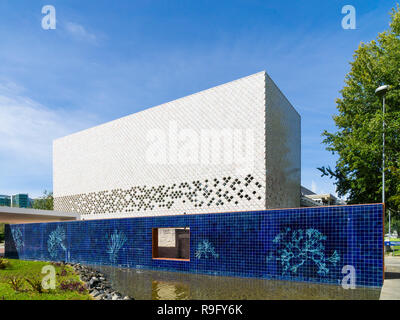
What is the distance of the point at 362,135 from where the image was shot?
61.7 ft

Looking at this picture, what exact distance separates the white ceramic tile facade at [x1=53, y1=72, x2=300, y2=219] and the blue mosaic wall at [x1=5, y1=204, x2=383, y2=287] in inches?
238

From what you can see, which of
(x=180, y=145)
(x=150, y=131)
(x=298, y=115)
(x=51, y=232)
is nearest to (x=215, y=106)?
(x=180, y=145)

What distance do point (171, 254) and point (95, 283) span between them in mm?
10898

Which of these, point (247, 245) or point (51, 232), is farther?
point (51, 232)

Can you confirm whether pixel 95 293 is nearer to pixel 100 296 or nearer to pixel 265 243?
pixel 100 296

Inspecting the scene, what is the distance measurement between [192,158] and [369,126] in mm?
11353

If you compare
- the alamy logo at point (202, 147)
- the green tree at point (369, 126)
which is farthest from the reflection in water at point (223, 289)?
the green tree at point (369, 126)

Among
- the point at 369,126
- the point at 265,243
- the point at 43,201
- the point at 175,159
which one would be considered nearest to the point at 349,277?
the point at 265,243

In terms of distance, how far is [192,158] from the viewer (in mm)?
20094

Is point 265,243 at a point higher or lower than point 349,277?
higher

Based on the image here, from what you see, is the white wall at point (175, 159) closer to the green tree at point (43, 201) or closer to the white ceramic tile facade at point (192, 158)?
the white ceramic tile facade at point (192, 158)
